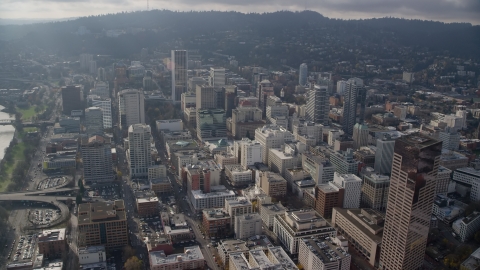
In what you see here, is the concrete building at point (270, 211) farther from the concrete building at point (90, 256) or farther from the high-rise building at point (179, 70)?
the high-rise building at point (179, 70)

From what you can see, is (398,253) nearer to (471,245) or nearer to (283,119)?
(471,245)

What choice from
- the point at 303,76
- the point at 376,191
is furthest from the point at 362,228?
Answer: the point at 303,76

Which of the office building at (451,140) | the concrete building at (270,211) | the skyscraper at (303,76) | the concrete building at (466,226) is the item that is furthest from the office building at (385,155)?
the skyscraper at (303,76)

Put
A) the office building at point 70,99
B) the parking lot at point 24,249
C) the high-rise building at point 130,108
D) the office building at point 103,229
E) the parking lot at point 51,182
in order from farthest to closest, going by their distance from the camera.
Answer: the office building at point 70,99 → the high-rise building at point 130,108 → the parking lot at point 51,182 → the office building at point 103,229 → the parking lot at point 24,249

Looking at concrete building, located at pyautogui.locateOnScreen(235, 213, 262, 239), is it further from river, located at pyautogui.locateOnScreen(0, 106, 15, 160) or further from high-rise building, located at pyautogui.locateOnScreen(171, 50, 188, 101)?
high-rise building, located at pyautogui.locateOnScreen(171, 50, 188, 101)

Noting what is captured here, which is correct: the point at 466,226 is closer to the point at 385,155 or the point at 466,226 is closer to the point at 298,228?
the point at 385,155

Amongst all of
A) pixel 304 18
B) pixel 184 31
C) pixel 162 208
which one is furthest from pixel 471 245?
pixel 304 18
